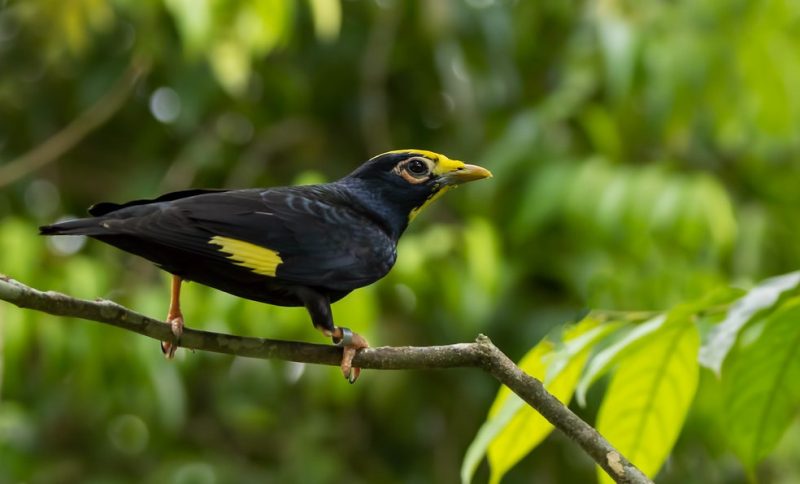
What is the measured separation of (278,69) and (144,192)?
3.03 ft

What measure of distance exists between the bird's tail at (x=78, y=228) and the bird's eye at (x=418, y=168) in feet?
2.50

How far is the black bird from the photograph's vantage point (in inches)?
71.5

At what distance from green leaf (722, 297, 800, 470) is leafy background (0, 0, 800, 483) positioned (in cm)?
166

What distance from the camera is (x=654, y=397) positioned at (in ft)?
6.76

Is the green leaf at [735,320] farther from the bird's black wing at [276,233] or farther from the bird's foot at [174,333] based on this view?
the bird's foot at [174,333]

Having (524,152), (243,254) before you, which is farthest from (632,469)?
(524,152)

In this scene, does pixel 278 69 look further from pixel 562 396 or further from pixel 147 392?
pixel 562 396

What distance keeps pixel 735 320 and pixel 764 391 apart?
0.53 feet

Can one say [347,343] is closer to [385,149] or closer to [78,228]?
[78,228]

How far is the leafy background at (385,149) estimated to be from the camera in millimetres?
4066

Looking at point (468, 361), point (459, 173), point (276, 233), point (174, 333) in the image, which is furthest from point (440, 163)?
point (174, 333)

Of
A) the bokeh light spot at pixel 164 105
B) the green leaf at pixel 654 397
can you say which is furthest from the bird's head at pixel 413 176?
the bokeh light spot at pixel 164 105

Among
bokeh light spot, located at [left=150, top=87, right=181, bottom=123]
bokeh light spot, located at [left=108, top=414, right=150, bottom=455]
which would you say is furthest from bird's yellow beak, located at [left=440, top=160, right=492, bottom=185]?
bokeh light spot, located at [left=108, top=414, right=150, bottom=455]

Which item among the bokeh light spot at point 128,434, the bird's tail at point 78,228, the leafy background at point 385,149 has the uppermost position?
the bird's tail at point 78,228
